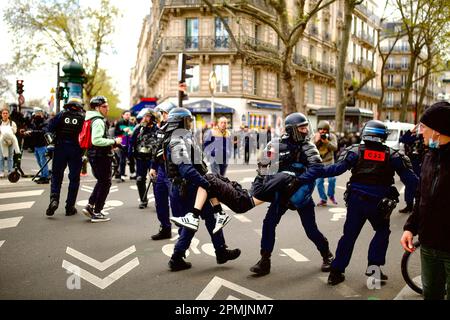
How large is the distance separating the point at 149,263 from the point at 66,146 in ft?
11.3

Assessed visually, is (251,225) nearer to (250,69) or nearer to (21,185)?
(21,185)

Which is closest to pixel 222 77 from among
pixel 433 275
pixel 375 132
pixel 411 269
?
pixel 375 132

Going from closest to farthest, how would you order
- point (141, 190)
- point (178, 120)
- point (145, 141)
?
point (178, 120) → point (145, 141) → point (141, 190)

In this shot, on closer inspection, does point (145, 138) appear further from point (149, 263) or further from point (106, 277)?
point (106, 277)

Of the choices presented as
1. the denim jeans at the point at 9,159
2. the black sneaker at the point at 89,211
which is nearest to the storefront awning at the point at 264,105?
the denim jeans at the point at 9,159

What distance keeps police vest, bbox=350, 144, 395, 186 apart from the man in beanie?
1.17 meters

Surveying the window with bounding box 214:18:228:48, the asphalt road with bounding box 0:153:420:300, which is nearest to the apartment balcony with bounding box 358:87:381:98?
the window with bounding box 214:18:228:48

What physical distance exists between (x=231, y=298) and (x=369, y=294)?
133 centimetres

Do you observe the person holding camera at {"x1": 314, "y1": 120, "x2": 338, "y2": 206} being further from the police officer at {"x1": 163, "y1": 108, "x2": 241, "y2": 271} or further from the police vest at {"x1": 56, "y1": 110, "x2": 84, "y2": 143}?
the police vest at {"x1": 56, "y1": 110, "x2": 84, "y2": 143}

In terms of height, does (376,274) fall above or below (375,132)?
below

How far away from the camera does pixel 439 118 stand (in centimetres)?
296

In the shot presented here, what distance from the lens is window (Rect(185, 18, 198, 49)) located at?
3247 cm

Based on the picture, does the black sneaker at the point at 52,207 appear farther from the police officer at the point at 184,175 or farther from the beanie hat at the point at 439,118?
the beanie hat at the point at 439,118

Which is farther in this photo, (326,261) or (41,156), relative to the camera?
(41,156)
